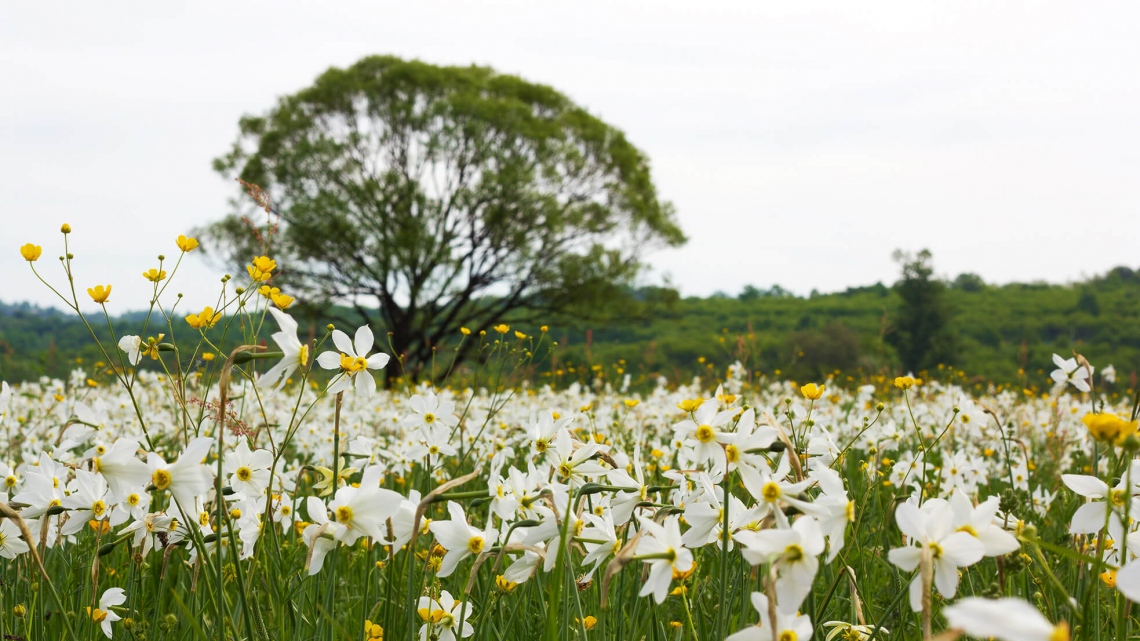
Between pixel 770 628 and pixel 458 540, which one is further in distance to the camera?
pixel 458 540

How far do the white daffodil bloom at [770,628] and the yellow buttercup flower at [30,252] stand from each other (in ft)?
6.09

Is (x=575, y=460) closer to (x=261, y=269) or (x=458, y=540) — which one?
(x=458, y=540)

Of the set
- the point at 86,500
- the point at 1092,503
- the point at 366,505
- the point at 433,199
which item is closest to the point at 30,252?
the point at 86,500

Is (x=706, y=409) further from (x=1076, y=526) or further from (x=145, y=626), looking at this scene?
(x=145, y=626)

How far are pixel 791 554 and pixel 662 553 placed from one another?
0.86 feet

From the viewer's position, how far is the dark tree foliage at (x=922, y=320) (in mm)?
37812

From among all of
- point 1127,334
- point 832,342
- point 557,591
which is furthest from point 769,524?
point 1127,334

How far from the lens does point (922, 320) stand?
3959cm

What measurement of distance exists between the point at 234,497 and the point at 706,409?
41.3 inches

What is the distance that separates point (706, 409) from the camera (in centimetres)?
135

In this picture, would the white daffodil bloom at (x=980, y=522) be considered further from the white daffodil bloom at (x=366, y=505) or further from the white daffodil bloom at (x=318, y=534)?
the white daffodil bloom at (x=318, y=534)

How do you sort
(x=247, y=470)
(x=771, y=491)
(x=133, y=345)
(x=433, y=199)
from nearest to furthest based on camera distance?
(x=771, y=491) < (x=247, y=470) < (x=133, y=345) < (x=433, y=199)

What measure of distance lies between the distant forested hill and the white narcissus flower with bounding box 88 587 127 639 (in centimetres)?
2209

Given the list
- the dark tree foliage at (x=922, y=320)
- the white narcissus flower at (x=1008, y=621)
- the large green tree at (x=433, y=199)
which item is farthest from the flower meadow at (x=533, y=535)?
the dark tree foliage at (x=922, y=320)
